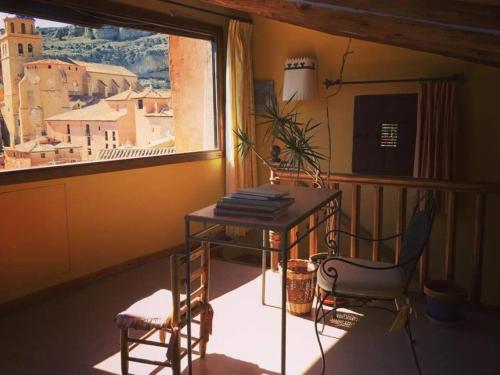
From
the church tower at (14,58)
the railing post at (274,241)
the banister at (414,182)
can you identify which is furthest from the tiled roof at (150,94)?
the banister at (414,182)

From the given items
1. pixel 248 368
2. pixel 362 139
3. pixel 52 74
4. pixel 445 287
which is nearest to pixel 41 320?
pixel 248 368

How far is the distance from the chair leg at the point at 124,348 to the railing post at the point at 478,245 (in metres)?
2.29

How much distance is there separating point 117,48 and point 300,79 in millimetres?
1872

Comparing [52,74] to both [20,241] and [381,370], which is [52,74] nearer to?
[20,241]

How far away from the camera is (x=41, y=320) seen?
10.2ft

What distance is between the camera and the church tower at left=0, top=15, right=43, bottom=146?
10.5ft

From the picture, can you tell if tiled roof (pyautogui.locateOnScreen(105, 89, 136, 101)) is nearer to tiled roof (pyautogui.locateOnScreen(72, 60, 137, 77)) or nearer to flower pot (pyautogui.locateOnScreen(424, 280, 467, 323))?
tiled roof (pyautogui.locateOnScreen(72, 60, 137, 77))

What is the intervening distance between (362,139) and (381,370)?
290 cm

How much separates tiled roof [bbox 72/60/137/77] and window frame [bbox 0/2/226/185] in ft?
1.15

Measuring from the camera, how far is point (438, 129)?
4395mm

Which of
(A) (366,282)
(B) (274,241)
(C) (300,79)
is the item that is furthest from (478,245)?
(C) (300,79)

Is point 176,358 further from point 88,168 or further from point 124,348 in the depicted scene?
point 88,168

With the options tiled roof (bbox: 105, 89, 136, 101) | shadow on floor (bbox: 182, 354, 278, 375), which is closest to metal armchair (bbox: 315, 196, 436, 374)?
shadow on floor (bbox: 182, 354, 278, 375)

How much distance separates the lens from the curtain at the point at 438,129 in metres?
4.35
